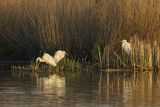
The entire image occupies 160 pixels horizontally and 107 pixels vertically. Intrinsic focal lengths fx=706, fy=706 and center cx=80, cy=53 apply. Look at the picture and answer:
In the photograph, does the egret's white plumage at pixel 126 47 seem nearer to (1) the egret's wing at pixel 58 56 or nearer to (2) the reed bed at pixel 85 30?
(2) the reed bed at pixel 85 30

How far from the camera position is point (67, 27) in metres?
21.6

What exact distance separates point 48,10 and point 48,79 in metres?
4.41

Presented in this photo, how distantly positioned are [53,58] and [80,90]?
19.0ft

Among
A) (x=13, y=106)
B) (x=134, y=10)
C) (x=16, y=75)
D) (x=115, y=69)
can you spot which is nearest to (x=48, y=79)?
(x=16, y=75)

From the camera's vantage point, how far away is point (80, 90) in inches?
573

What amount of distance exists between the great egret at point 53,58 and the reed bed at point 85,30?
1.03 metres

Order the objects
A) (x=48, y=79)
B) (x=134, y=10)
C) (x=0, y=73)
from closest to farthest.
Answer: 1. (x=48, y=79)
2. (x=0, y=73)
3. (x=134, y=10)

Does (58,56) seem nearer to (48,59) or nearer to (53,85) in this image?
(48,59)

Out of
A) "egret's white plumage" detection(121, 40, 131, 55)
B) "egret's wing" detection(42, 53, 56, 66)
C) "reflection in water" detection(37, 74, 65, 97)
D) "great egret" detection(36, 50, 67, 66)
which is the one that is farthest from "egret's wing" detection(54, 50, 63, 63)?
"egret's white plumage" detection(121, 40, 131, 55)

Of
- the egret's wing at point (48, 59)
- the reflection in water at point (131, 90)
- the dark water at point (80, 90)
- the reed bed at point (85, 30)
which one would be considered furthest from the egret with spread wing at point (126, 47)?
the egret's wing at point (48, 59)

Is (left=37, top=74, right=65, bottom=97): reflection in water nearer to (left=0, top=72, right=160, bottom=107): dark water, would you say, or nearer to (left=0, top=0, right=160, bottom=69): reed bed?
(left=0, top=72, right=160, bottom=107): dark water

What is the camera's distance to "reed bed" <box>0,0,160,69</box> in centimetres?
2048

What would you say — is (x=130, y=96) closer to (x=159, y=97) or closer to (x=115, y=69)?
(x=159, y=97)

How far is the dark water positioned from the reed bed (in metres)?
1.41
